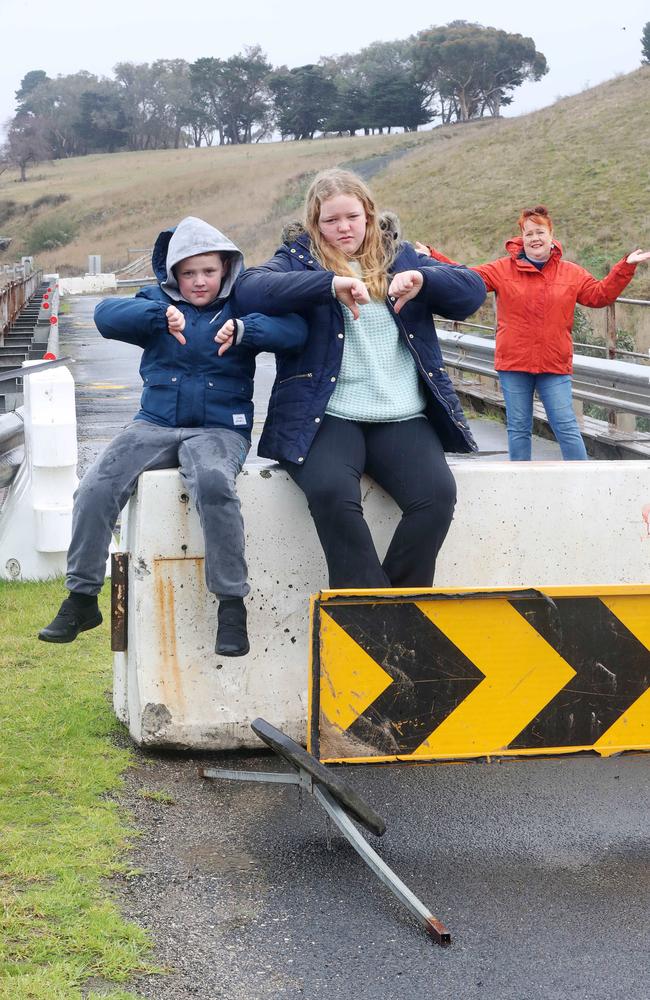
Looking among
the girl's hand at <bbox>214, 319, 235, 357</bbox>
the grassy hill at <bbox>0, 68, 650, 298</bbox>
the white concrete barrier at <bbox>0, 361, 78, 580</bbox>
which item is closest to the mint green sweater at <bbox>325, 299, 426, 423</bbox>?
the girl's hand at <bbox>214, 319, 235, 357</bbox>

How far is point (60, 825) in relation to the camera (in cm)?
380

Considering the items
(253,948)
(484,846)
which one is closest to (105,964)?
(253,948)

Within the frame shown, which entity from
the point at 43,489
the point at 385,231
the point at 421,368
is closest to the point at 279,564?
the point at 421,368

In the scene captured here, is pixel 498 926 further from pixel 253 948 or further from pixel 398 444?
pixel 398 444

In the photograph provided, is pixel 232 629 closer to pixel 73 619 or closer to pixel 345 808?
pixel 73 619

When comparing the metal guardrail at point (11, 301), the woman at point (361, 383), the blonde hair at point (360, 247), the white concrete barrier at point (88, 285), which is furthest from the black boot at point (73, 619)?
the white concrete barrier at point (88, 285)

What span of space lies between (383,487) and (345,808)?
1278mm

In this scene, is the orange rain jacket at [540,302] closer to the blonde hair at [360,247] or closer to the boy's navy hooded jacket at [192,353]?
the blonde hair at [360,247]

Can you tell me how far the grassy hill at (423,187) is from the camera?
5272 centimetres

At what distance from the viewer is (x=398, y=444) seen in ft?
14.6

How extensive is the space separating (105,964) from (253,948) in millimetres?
372

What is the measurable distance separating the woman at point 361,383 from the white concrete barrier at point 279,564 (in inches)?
7.5

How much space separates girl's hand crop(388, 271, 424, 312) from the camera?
441 cm

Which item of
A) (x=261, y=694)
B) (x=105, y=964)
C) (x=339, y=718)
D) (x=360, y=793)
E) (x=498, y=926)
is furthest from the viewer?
(x=261, y=694)
